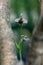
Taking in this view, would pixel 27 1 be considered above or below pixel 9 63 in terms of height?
above

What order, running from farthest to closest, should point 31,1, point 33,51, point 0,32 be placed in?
point 31,1
point 0,32
point 33,51

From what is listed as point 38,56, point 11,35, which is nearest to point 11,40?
point 11,35

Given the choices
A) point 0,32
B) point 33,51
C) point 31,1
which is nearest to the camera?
point 33,51

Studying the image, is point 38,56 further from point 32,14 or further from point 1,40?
point 32,14

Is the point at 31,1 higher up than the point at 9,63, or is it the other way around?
the point at 31,1

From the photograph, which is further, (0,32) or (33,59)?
(0,32)

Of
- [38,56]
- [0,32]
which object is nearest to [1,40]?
[0,32]

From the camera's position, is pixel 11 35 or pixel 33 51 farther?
pixel 11 35

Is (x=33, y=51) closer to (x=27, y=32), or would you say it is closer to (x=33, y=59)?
(x=33, y=59)
